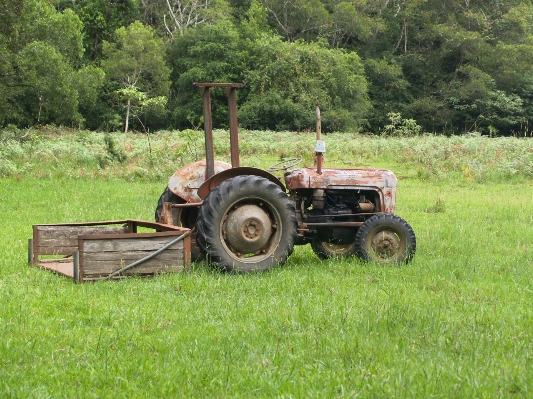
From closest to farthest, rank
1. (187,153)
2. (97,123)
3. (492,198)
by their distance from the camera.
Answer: (492,198) < (187,153) < (97,123)

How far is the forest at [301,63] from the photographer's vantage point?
50.2 m

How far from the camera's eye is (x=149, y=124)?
55500 mm

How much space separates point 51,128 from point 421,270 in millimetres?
32530

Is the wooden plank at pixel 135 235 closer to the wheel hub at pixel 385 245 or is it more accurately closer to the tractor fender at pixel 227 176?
the tractor fender at pixel 227 176

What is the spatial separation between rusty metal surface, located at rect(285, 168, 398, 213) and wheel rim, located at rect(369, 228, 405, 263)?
25.1 inches

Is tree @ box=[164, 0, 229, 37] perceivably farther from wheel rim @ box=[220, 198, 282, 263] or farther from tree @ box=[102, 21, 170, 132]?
wheel rim @ box=[220, 198, 282, 263]

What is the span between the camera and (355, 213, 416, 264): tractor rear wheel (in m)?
7.90

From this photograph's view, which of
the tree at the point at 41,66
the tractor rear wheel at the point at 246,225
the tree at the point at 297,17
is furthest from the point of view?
the tree at the point at 297,17

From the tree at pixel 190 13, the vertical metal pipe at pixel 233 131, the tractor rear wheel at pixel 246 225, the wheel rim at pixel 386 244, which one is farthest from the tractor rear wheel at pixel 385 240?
the tree at pixel 190 13

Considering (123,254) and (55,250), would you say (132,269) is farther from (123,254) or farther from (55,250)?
(55,250)

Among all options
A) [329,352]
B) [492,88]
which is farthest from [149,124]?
[329,352]

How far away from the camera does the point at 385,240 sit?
8000 millimetres

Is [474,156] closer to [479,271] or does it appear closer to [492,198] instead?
[492,198]

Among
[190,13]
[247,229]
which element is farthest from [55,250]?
[190,13]
